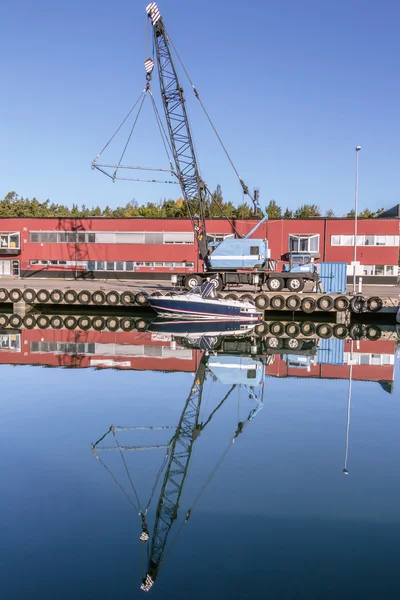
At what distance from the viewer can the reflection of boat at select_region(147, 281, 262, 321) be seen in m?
36.5

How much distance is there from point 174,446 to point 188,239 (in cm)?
4396

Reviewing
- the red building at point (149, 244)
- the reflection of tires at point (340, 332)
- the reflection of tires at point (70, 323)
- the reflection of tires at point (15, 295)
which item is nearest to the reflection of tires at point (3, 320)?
the reflection of tires at point (15, 295)

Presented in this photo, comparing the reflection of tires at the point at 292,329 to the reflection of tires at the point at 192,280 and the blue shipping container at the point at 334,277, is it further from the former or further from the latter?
the reflection of tires at the point at 192,280

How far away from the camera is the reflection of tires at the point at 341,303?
4012cm

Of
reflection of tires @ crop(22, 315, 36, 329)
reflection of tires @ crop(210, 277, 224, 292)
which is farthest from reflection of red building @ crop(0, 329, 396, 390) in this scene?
reflection of tires @ crop(210, 277, 224, 292)

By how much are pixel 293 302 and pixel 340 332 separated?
247 inches

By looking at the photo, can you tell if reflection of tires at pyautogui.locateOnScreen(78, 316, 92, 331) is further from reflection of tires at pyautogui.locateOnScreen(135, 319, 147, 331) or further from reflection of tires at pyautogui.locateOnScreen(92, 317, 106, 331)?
reflection of tires at pyautogui.locateOnScreen(135, 319, 147, 331)

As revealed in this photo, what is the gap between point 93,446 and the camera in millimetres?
13383

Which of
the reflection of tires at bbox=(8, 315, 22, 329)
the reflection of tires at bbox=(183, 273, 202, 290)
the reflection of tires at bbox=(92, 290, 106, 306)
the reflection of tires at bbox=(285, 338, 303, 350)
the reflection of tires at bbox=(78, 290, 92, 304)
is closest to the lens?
the reflection of tires at bbox=(285, 338, 303, 350)

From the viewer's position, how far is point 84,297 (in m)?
43.6

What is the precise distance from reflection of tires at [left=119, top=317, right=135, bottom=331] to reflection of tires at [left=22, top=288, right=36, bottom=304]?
28.8 feet

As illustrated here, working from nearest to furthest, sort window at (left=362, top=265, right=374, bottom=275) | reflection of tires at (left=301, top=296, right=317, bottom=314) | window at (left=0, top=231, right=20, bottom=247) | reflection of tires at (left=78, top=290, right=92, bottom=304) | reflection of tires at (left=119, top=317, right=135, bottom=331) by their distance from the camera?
reflection of tires at (left=119, top=317, right=135, bottom=331), reflection of tires at (left=301, top=296, right=317, bottom=314), reflection of tires at (left=78, top=290, right=92, bottom=304), window at (left=362, top=265, right=374, bottom=275), window at (left=0, top=231, right=20, bottom=247)

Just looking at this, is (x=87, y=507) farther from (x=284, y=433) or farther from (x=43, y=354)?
(x=43, y=354)

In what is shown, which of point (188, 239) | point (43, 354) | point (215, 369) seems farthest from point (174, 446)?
point (188, 239)
